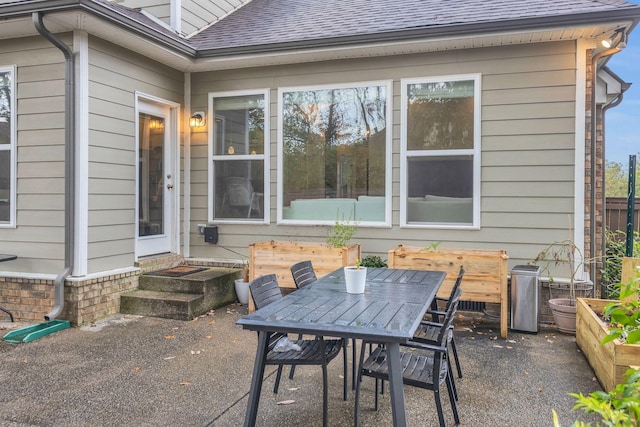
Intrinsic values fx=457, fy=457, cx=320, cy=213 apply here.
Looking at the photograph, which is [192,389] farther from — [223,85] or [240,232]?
[223,85]

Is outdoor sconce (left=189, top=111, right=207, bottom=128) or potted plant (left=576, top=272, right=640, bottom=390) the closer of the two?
potted plant (left=576, top=272, right=640, bottom=390)

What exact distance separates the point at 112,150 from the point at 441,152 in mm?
3701

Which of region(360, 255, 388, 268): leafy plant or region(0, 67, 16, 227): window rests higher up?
region(0, 67, 16, 227): window

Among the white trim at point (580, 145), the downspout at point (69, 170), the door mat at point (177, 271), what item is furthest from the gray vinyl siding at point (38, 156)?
the white trim at point (580, 145)

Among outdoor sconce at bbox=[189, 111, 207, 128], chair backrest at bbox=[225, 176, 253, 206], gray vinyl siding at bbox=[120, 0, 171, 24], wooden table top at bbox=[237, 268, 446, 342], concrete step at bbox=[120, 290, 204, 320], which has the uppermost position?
gray vinyl siding at bbox=[120, 0, 171, 24]

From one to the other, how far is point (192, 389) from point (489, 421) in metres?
1.95

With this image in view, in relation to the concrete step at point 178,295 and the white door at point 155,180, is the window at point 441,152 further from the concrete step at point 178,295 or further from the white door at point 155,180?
the white door at point 155,180

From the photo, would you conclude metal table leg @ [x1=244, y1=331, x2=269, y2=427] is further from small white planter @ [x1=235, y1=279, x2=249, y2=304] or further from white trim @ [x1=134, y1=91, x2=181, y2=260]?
white trim @ [x1=134, y1=91, x2=181, y2=260]

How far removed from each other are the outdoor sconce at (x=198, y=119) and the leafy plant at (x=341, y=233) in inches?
89.9

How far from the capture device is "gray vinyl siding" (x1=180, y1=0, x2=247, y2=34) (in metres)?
6.34

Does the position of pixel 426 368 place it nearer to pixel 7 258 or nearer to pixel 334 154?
pixel 334 154

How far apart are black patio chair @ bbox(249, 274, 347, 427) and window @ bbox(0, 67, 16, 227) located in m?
3.64

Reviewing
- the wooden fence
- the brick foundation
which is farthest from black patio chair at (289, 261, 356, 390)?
the wooden fence

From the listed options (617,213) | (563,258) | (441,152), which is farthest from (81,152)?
(617,213)
